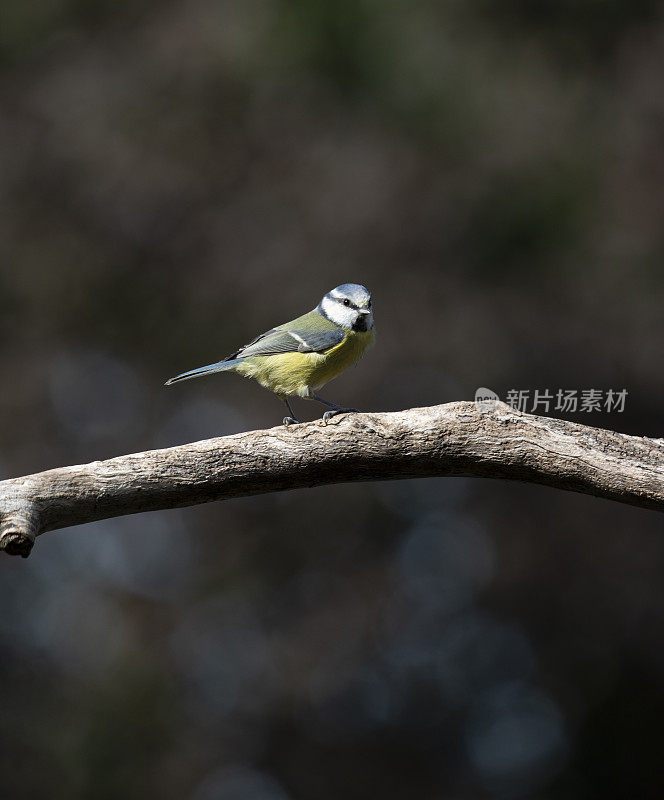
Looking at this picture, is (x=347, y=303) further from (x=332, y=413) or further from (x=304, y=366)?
(x=332, y=413)

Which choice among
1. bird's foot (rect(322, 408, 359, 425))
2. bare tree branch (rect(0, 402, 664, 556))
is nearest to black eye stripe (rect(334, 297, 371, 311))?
bird's foot (rect(322, 408, 359, 425))

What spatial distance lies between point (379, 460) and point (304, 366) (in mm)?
655

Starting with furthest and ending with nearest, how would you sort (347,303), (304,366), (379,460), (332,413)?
(347,303)
(304,366)
(332,413)
(379,460)

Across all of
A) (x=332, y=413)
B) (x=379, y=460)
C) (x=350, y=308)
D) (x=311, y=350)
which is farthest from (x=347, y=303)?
(x=379, y=460)

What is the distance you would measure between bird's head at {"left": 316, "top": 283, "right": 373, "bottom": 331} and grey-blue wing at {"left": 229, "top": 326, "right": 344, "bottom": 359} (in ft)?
0.21

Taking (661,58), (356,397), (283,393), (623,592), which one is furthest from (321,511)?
(661,58)

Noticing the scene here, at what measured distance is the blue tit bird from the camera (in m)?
3.80

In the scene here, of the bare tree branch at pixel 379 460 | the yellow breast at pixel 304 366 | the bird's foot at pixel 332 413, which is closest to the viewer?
the bare tree branch at pixel 379 460

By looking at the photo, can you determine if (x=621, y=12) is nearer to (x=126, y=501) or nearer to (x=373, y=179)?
(x=373, y=179)

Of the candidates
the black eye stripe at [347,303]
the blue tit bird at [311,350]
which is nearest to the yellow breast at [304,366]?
the blue tit bird at [311,350]

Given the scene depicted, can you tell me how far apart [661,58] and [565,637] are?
526 centimetres

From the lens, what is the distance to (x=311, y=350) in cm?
380

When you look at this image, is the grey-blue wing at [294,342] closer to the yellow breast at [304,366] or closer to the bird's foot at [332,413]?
the yellow breast at [304,366]

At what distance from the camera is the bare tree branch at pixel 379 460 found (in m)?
3.21
